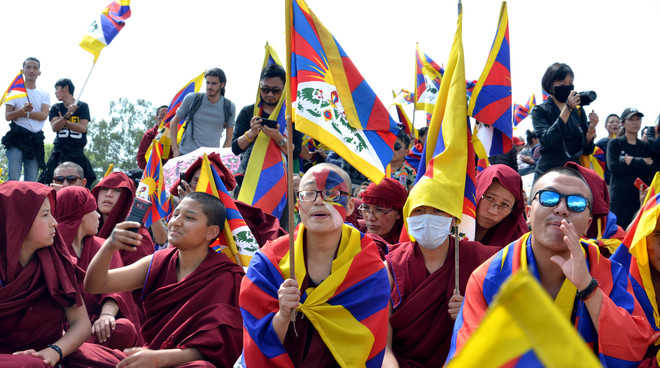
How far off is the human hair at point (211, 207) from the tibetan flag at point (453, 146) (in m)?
1.35

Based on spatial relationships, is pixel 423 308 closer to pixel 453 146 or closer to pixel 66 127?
pixel 453 146

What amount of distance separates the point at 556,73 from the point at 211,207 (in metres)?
3.61

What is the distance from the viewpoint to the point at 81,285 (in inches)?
161

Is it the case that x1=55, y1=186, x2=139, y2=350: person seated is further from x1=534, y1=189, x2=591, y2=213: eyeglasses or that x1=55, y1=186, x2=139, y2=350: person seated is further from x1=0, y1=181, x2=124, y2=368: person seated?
x1=534, y1=189, x2=591, y2=213: eyeglasses

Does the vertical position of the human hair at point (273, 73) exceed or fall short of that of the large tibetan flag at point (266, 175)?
it exceeds it

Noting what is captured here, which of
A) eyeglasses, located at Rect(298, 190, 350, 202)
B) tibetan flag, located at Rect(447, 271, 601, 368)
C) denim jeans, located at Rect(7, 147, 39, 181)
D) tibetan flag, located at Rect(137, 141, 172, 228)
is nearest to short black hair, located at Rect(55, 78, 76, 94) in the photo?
denim jeans, located at Rect(7, 147, 39, 181)

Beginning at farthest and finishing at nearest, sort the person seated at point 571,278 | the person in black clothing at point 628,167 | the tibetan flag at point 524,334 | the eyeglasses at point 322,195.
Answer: the person in black clothing at point 628,167
the eyeglasses at point 322,195
the person seated at point 571,278
the tibetan flag at point 524,334

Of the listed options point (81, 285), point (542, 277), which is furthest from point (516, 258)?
point (81, 285)

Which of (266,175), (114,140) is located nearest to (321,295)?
(266,175)

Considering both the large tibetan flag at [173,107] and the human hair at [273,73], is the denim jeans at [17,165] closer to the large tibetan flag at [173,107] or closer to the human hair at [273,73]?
the large tibetan flag at [173,107]

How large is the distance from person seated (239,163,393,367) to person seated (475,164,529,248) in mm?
1398

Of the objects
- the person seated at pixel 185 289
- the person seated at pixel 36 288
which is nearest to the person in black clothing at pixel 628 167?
the person seated at pixel 185 289

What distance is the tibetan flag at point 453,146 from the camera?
389 centimetres

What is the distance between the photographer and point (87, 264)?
16.0 ft
